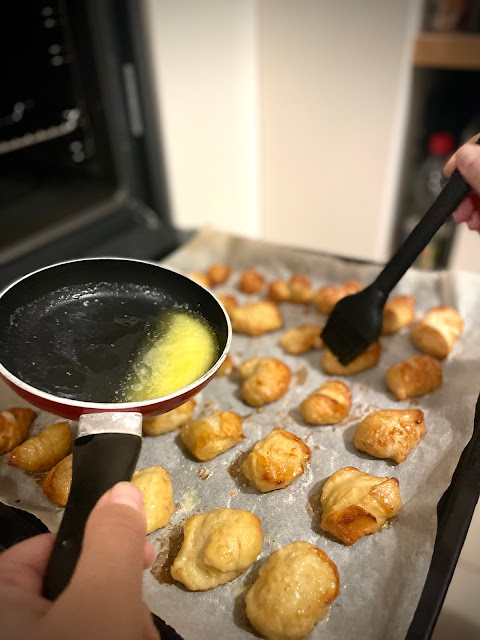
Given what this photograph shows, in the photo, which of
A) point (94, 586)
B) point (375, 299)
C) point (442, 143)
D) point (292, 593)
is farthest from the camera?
point (442, 143)

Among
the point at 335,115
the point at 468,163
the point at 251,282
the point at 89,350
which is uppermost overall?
the point at 468,163

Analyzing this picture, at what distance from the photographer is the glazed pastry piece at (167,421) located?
0.89 meters

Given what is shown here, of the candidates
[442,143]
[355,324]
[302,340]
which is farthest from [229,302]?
[442,143]

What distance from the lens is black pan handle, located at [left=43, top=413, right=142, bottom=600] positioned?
0.55m

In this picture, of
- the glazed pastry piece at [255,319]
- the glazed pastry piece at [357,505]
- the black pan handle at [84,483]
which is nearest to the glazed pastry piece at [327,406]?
the glazed pastry piece at [357,505]

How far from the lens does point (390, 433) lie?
2.69 feet

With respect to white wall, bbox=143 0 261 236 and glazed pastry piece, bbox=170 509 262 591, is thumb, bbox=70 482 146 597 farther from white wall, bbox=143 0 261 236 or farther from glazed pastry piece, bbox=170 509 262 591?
white wall, bbox=143 0 261 236

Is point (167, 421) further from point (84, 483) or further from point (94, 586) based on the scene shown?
point (94, 586)

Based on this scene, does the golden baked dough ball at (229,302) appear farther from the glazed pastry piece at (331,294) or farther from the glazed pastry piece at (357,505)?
the glazed pastry piece at (357,505)

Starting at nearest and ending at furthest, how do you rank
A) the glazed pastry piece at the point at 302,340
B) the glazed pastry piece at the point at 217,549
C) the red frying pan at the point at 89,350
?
the red frying pan at the point at 89,350 < the glazed pastry piece at the point at 217,549 < the glazed pastry piece at the point at 302,340

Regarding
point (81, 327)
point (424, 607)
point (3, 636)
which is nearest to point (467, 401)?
point (424, 607)

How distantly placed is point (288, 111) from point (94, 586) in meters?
1.67

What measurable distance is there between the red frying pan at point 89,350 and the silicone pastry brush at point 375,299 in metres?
0.29

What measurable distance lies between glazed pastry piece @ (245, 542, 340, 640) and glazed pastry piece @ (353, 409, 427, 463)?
0.19m
